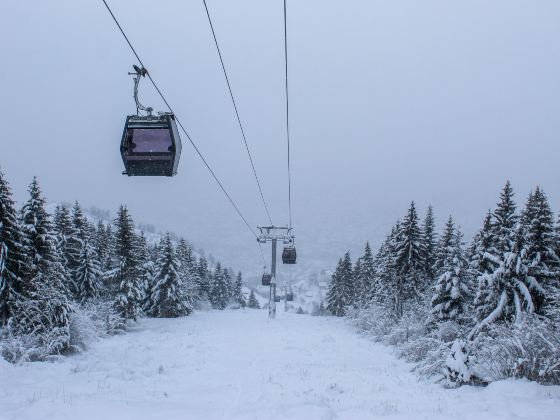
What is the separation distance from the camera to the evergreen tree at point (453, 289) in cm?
2108

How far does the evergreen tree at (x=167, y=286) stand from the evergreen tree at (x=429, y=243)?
29.9 metres

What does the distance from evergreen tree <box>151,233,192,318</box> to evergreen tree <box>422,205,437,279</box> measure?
29.9m

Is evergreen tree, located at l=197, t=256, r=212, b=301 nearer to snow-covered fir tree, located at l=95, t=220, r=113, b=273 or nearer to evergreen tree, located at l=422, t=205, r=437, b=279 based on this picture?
snow-covered fir tree, located at l=95, t=220, r=113, b=273

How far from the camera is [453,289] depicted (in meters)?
21.0

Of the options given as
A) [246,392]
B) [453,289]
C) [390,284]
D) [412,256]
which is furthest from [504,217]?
[246,392]

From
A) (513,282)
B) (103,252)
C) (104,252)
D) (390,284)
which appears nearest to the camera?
(513,282)

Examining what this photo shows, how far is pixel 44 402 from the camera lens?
7906 millimetres

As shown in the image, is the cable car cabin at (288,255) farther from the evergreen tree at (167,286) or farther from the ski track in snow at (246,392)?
the ski track in snow at (246,392)

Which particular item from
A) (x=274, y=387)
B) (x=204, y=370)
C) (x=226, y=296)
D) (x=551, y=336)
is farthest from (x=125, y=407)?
(x=226, y=296)

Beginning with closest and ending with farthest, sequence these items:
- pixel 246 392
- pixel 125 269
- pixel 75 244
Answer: pixel 246 392, pixel 75 244, pixel 125 269

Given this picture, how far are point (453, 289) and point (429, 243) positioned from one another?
12.9m

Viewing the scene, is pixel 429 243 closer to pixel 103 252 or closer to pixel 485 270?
pixel 485 270

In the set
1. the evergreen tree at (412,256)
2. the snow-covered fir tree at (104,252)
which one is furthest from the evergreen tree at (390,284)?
the snow-covered fir tree at (104,252)

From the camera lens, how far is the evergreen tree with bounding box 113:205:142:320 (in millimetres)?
38531
